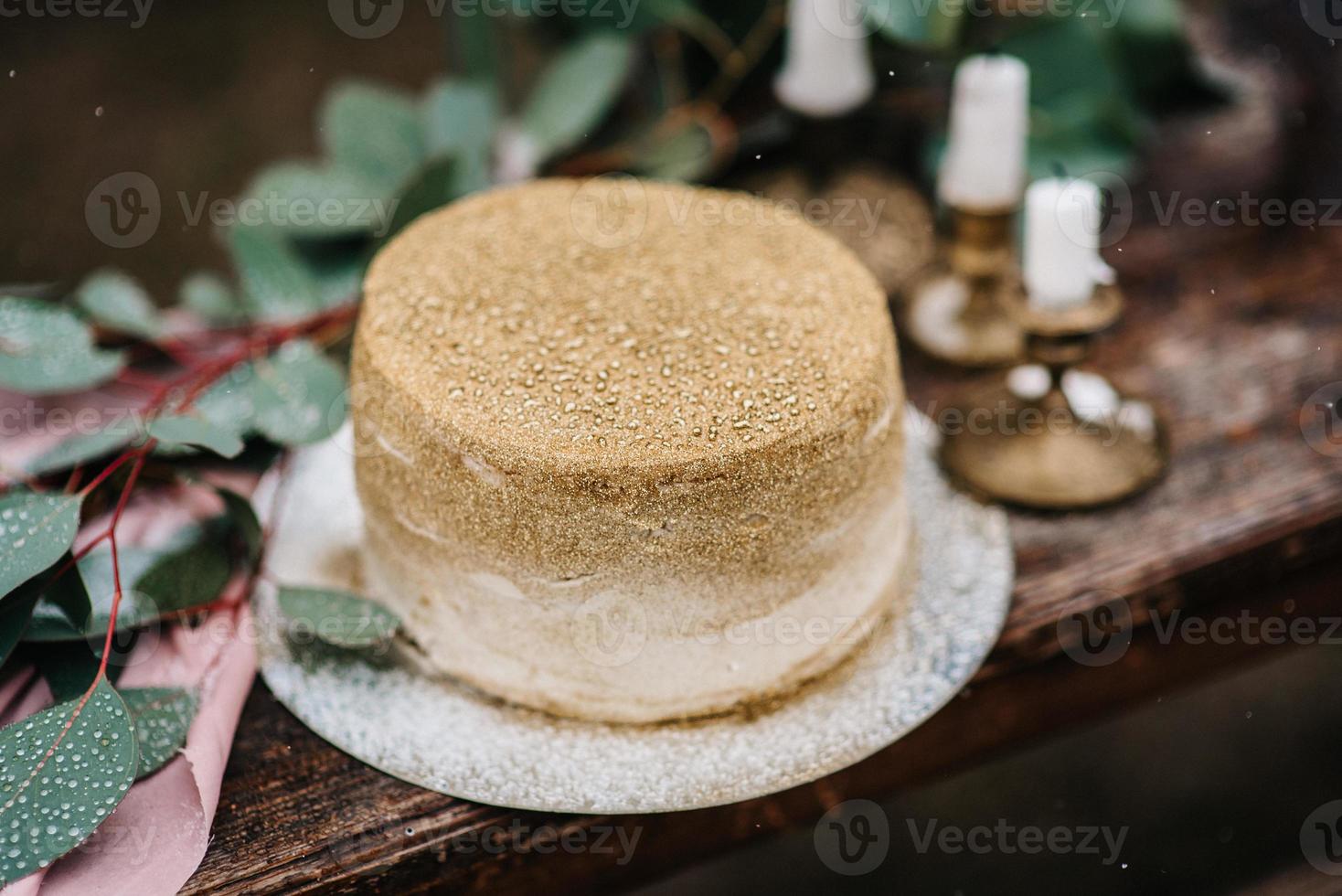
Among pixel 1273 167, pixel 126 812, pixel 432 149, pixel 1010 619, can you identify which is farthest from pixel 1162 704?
pixel 126 812

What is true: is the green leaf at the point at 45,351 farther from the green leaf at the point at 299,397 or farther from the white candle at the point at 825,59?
the white candle at the point at 825,59

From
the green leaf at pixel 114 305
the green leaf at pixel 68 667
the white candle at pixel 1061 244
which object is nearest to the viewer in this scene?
the green leaf at pixel 68 667

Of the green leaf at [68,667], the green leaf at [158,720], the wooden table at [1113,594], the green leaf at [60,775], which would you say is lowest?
the wooden table at [1113,594]

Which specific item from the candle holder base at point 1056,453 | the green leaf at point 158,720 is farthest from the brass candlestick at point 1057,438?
the green leaf at point 158,720

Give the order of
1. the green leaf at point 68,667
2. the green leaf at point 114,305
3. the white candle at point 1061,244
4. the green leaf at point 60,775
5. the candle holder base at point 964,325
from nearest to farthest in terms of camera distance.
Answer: the green leaf at point 60,775, the green leaf at point 68,667, the white candle at point 1061,244, the green leaf at point 114,305, the candle holder base at point 964,325

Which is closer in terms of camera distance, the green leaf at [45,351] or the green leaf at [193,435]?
the green leaf at [193,435]

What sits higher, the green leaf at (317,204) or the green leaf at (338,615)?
the green leaf at (317,204)

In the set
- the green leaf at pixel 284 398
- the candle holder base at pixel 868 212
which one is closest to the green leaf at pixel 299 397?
the green leaf at pixel 284 398

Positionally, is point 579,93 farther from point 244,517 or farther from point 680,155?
point 244,517

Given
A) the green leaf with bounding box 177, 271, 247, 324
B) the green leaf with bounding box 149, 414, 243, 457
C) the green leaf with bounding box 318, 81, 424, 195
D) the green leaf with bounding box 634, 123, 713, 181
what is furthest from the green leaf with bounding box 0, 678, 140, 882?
the green leaf with bounding box 634, 123, 713, 181
